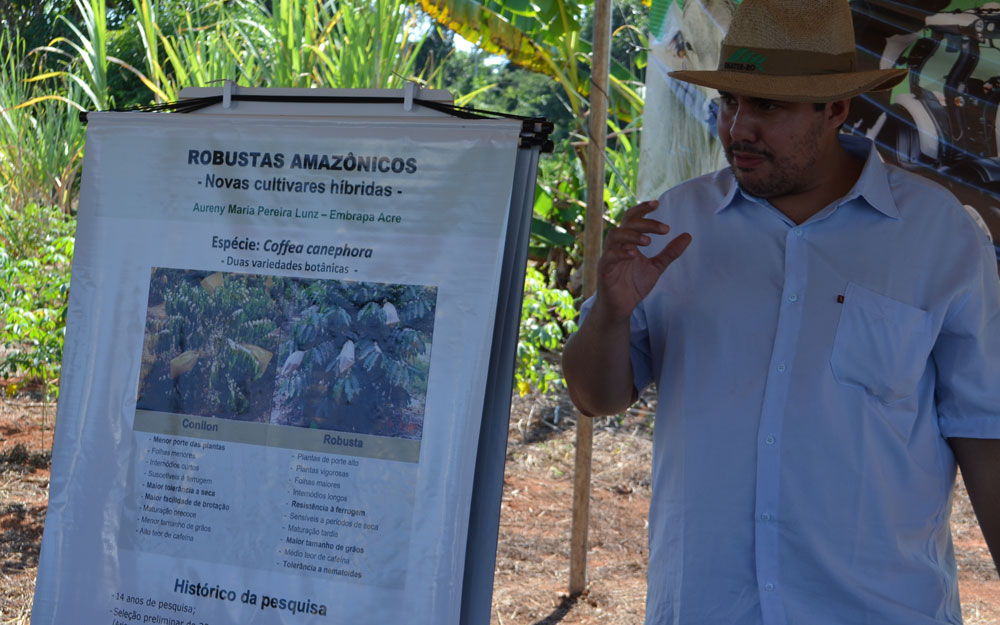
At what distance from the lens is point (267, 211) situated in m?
1.94

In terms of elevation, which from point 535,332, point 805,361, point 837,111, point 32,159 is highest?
point 32,159

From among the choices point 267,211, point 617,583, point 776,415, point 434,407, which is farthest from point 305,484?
point 617,583

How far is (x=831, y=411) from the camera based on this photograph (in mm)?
1576

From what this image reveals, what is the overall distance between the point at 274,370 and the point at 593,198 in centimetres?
199

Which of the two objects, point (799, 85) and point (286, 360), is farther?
point (286, 360)

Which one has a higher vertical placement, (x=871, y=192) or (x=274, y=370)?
(x=871, y=192)

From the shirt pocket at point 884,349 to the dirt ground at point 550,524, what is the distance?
2.53 metres

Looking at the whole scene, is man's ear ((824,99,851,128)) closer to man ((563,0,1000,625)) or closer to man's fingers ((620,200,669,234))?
man ((563,0,1000,625))

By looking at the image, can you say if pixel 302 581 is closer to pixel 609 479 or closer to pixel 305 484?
pixel 305 484

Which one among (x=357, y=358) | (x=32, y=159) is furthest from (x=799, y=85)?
(x=32, y=159)

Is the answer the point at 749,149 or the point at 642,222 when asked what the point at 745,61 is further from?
the point at 642,222

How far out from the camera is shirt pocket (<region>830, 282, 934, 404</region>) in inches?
61.9

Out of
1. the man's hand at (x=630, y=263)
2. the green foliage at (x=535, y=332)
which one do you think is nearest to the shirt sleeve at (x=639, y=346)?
the man's hand at (x=630, y=263)

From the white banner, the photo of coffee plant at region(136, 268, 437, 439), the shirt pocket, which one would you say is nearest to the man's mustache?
the shirt pocket
